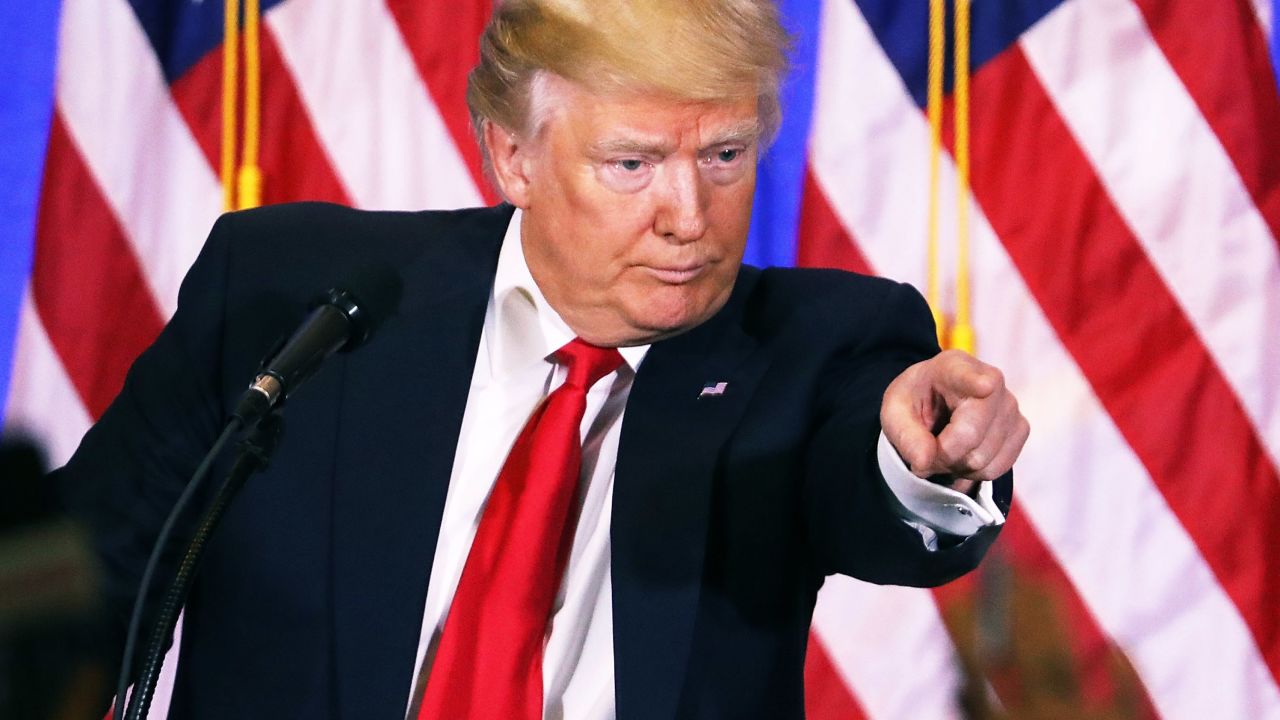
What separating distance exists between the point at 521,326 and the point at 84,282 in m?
1.05

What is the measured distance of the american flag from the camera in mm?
2176

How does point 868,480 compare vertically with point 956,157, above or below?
below

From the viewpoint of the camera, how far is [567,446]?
56.4 inches

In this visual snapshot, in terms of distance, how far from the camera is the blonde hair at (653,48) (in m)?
1.36

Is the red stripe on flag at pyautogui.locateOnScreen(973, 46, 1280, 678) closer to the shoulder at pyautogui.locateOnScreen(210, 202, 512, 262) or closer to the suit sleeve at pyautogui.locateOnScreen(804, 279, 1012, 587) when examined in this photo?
the suit sleeve at pyautogui.locateOnScreen(804, 279, 1012, 587)

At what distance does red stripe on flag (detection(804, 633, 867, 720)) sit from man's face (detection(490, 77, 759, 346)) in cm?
93

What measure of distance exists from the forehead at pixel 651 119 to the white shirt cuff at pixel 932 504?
341 millimetres

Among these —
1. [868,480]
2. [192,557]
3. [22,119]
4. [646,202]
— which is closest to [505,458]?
[646,202]

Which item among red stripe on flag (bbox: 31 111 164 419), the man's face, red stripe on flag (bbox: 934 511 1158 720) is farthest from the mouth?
red stripe on flag (bbox: 31 111 164 419)

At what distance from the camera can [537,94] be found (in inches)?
57.6

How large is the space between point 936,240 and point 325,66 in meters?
0.96

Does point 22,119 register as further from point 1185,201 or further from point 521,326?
point 1185,201

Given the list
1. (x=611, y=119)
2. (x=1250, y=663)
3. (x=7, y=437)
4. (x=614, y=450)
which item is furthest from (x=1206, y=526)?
(x=7, y=437)

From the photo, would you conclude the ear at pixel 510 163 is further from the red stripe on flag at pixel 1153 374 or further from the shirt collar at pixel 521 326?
the red stripe on flag at pixel 1153 374
